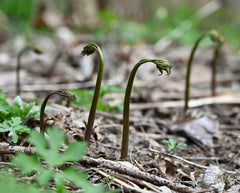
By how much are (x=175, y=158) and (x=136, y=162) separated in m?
0.38

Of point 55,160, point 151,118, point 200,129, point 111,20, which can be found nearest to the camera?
point 55,160

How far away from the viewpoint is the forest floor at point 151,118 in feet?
5.95

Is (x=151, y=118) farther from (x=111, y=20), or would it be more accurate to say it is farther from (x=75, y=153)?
(x=111, y=20)

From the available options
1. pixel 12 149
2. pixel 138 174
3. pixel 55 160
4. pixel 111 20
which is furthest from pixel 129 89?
pixel 111 20

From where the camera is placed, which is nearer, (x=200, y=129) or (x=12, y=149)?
(x=12, y=149)

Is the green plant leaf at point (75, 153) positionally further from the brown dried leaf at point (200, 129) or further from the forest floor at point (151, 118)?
the brown dried leaf at point (200, 129)

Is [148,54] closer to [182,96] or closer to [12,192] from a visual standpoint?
[182,96]

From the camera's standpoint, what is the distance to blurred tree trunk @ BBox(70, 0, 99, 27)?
7.16m

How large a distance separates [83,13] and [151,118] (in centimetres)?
501

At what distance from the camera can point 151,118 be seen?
286 cm

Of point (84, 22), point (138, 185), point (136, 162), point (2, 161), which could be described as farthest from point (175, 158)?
point (84, 22)

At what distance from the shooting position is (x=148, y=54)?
210 inches

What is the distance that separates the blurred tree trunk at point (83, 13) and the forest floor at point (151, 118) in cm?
185

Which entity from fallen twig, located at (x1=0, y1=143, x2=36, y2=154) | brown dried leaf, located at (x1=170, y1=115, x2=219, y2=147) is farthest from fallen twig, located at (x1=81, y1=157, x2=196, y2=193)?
brown dried leaf, located at (x1=170, y1=115, x2=219, y2=147)
